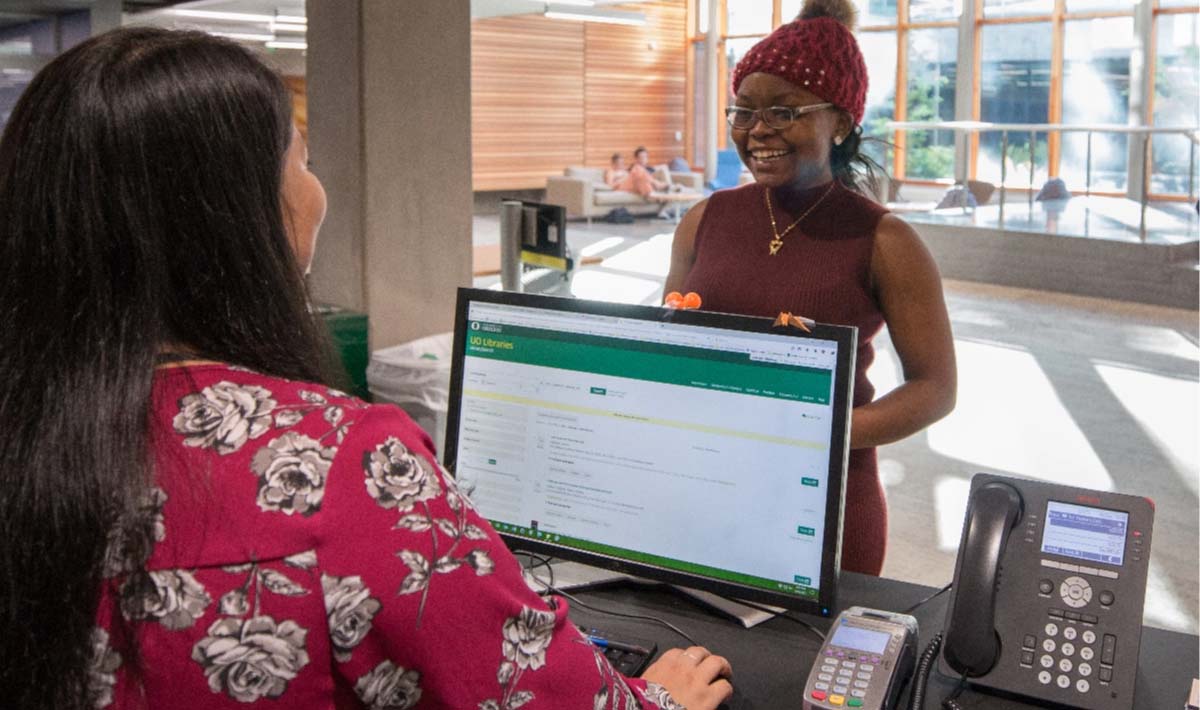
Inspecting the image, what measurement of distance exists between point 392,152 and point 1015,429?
351 cm

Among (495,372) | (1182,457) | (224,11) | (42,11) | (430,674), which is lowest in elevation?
(1182,457)

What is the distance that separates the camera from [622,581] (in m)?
1.71

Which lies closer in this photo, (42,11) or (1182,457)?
(1182,457)

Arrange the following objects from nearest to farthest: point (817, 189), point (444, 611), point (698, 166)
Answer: point (444, 611), point (817, 189), point (698, 166)

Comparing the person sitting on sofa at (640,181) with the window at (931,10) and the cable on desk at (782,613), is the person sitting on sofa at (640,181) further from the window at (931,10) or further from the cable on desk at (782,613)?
the cable on desk at (782,613)

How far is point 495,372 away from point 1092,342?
7524 mm

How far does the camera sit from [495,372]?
1610 millimetres

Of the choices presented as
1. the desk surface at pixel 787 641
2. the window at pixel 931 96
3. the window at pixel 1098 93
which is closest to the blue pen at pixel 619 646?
the desk surface at pixel 787 641

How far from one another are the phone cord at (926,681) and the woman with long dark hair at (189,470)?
21.9 inches

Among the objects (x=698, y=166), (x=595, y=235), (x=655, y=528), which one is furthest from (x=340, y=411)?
(x=698, y=166)

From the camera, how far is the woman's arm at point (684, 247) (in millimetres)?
2271

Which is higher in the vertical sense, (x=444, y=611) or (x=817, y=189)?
(x=817, y=189)

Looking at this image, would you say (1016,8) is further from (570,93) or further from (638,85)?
(570,93)

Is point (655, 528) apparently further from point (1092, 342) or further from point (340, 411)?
point (1092, 342)
